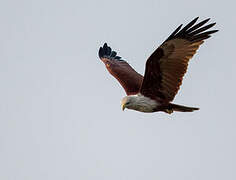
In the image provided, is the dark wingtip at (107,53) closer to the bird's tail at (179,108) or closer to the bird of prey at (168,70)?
the bird of prey at (168,70)

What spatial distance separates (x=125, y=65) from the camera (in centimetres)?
1342

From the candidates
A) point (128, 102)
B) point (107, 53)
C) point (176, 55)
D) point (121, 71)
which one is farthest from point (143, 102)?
point (107, 53)

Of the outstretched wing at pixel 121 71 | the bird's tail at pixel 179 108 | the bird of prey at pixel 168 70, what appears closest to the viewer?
the bird of prey at pixel 168 70

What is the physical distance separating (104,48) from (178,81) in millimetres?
4696

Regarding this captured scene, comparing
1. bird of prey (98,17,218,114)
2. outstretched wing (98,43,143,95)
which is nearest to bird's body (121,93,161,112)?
bird of prey (98,17,218,114)

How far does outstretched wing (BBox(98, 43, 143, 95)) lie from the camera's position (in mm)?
11273

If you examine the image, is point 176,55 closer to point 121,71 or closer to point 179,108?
point 179,108

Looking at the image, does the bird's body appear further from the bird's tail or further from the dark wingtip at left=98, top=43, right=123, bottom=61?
the dark wingtip at left=98, top=43, right=123, bottom=61

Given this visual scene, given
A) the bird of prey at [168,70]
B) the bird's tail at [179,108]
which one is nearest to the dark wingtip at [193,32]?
the bird of prey at [168,70]

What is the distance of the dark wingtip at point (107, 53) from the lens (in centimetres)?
1429

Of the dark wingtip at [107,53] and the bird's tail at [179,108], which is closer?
the bird's tail at [179,108]

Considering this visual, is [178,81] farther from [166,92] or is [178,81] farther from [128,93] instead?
[128,93]

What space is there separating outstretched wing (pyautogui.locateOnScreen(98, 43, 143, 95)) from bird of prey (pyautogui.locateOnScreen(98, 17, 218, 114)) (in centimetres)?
45

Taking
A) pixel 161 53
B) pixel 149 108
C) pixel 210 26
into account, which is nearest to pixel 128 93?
pixel 149 108
